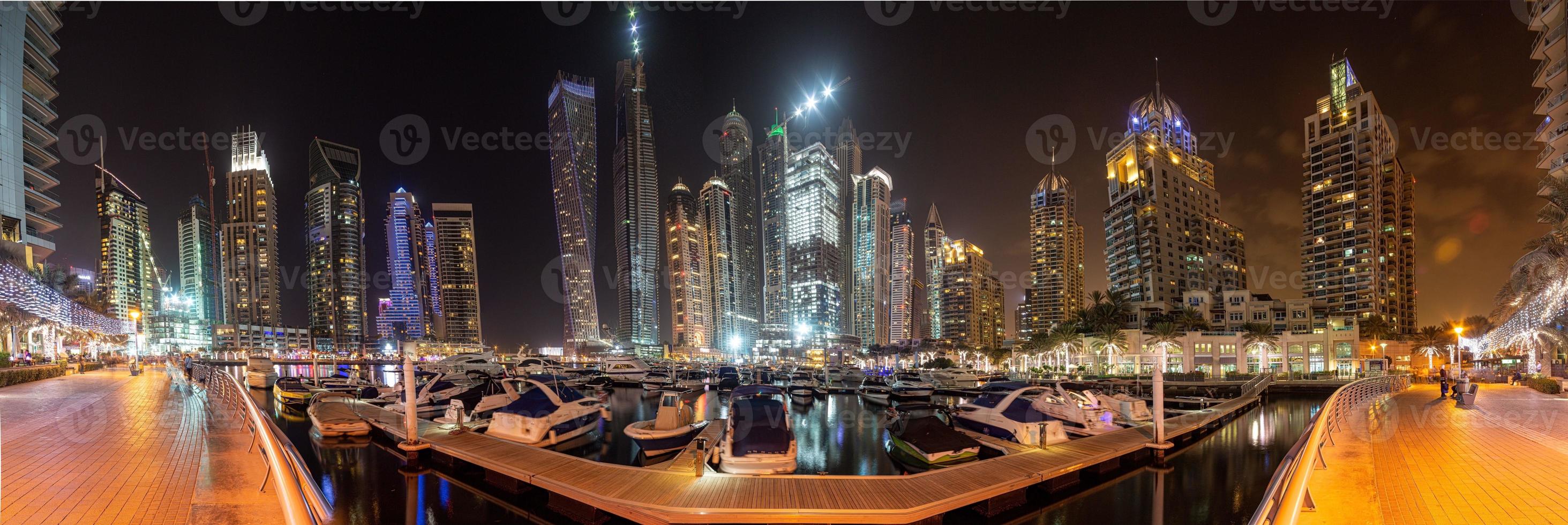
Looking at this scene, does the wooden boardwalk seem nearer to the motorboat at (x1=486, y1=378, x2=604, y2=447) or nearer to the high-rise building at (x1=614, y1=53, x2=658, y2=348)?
the motorboat at (x1=486, y1=378, x2=604, y2=447)

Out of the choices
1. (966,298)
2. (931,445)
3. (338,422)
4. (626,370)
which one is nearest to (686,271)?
(966,298)

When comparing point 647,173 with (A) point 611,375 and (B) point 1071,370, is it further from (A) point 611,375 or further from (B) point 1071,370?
(B) point 1071,370

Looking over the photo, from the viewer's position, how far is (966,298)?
556 ft

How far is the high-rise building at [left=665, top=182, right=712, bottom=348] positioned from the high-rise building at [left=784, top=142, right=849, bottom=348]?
29028 millimetres

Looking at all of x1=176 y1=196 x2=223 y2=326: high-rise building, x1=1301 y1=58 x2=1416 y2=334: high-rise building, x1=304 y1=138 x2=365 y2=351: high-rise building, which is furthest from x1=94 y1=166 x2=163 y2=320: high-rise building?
x1=1301 y1=58 x2=1416 y2=334: high-rise building

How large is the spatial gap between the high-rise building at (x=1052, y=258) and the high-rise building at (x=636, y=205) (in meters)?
113

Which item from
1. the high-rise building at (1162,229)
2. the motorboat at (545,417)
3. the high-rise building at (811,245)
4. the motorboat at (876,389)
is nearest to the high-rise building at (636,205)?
the high-rise building at (811,245)

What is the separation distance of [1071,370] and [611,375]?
143 feet

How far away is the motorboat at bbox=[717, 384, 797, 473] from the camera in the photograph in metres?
13.2

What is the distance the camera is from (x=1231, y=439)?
2180 centimetres

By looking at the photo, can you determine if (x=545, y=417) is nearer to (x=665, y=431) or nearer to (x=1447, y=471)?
(x=665, y=431)

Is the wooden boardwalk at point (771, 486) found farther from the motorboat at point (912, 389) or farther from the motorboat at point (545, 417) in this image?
the motorboat at point (912, 389)

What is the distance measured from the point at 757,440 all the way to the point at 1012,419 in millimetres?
9755

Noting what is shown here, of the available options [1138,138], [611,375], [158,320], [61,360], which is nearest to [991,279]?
[1138,138]
